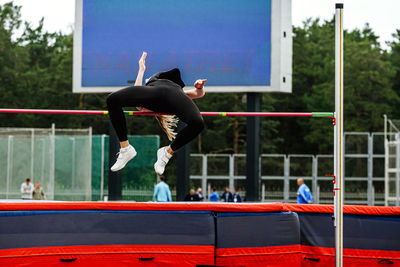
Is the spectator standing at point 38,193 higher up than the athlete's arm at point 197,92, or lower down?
lower down

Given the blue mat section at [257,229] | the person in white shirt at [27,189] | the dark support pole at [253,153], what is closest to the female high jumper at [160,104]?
the blue mat section at [257,229]

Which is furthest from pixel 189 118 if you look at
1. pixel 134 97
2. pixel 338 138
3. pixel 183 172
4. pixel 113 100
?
pixel 183 172

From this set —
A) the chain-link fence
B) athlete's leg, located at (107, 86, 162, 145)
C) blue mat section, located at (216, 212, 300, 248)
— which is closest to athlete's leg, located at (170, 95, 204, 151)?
athlete's leg, located at (107, 86, 162, 145)

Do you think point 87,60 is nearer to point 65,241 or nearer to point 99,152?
point 99,152

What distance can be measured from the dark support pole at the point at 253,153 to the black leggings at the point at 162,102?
7673mm

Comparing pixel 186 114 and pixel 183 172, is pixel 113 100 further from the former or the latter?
pixel 183 172

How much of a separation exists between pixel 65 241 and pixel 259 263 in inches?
83.3

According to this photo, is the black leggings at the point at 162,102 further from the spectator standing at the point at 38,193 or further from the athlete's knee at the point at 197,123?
the spectator standing at the point at 38,193

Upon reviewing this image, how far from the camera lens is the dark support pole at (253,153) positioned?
1395 centimetres

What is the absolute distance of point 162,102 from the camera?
20.6ft

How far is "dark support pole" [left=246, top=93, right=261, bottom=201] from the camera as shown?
13945 millimetres

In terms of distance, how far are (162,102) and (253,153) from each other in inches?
314

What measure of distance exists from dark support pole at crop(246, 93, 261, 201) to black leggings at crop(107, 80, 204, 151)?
767cm

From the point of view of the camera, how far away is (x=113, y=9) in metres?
14.3
